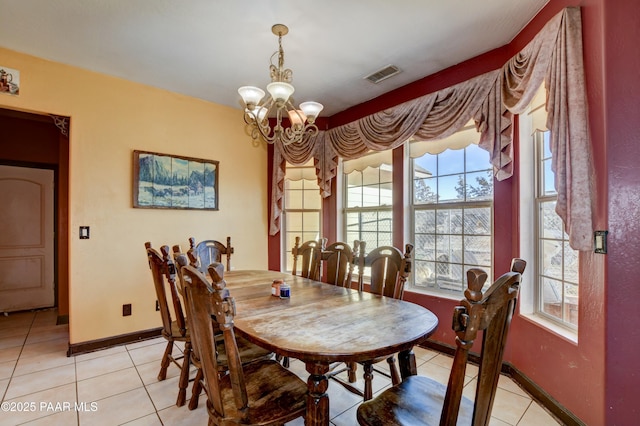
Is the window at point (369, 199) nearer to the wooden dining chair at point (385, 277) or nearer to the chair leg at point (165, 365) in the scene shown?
the wooden dining chair at point (385, 277)

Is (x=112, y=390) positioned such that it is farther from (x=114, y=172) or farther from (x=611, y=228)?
(x=611, y=228)

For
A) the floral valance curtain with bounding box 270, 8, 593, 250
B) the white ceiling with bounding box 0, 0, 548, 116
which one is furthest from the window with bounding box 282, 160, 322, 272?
the white ceiling with bounding box 0, 0, 548, 116

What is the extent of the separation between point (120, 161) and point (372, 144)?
2707 millimetres

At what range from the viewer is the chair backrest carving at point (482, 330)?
90 centimetres

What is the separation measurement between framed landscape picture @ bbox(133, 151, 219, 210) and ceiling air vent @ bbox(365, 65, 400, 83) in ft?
6.95

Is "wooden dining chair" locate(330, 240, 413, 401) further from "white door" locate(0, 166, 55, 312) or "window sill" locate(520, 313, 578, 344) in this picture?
"white door" locate(0, 166, 55, 312)

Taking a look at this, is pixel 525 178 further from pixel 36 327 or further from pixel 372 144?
pixel 36 327

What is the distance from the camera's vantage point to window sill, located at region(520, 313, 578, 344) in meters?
1.96

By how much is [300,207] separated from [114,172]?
2246 mm

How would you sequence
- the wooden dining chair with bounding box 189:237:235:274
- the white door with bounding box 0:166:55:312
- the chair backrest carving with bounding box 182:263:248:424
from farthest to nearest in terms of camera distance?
the white door with bounding box 0:166:55:312 → the wooden dining chair with bounding box 189:237:235:274 → the chair backrest carving with bounding box 182:263:248:424

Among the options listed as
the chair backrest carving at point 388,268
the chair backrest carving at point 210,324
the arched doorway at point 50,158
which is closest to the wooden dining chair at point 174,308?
the chair backrest carving at point 210,324

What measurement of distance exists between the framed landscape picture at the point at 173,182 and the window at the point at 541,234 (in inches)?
129

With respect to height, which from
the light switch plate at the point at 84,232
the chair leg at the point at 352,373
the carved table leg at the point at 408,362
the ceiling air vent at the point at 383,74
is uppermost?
the ceiling air vent at the point at 383,74


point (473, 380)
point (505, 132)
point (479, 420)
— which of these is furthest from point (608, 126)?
point (473, 380)
